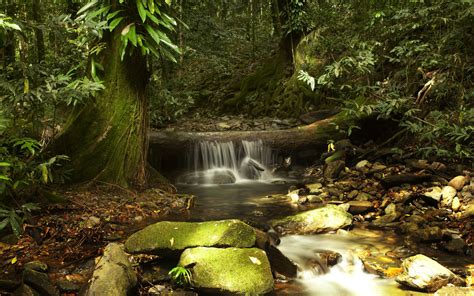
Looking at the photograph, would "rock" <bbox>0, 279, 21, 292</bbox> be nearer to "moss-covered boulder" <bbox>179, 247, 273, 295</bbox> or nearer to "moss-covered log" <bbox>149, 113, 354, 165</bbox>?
"moss-covered boulder" <bbox>179, 247, 273, 295</bbox>

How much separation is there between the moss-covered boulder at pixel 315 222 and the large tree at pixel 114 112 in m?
2.43

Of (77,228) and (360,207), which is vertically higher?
(77,228)

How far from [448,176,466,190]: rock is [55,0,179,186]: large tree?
4754mm

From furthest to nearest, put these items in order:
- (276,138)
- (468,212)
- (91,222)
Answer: (276,138) → (468,212) → (91,222)

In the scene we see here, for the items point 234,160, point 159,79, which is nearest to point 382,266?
point 234,160

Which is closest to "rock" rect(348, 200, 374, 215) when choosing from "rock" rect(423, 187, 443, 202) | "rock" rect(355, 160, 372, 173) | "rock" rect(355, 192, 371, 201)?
"rock" rect(355, 192, 371, 201)

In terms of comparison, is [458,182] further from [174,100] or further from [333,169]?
[174,100]

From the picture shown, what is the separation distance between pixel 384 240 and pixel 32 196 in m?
4.57

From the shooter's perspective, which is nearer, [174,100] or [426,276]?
[426,276]

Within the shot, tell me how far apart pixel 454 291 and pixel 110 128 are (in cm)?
474

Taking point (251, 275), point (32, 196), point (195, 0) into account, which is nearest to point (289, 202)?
point (251, 275)

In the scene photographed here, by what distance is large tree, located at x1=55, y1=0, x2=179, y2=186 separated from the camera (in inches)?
214

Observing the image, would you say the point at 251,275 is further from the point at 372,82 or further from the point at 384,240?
the point at 372,82

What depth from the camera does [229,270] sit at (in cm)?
343
